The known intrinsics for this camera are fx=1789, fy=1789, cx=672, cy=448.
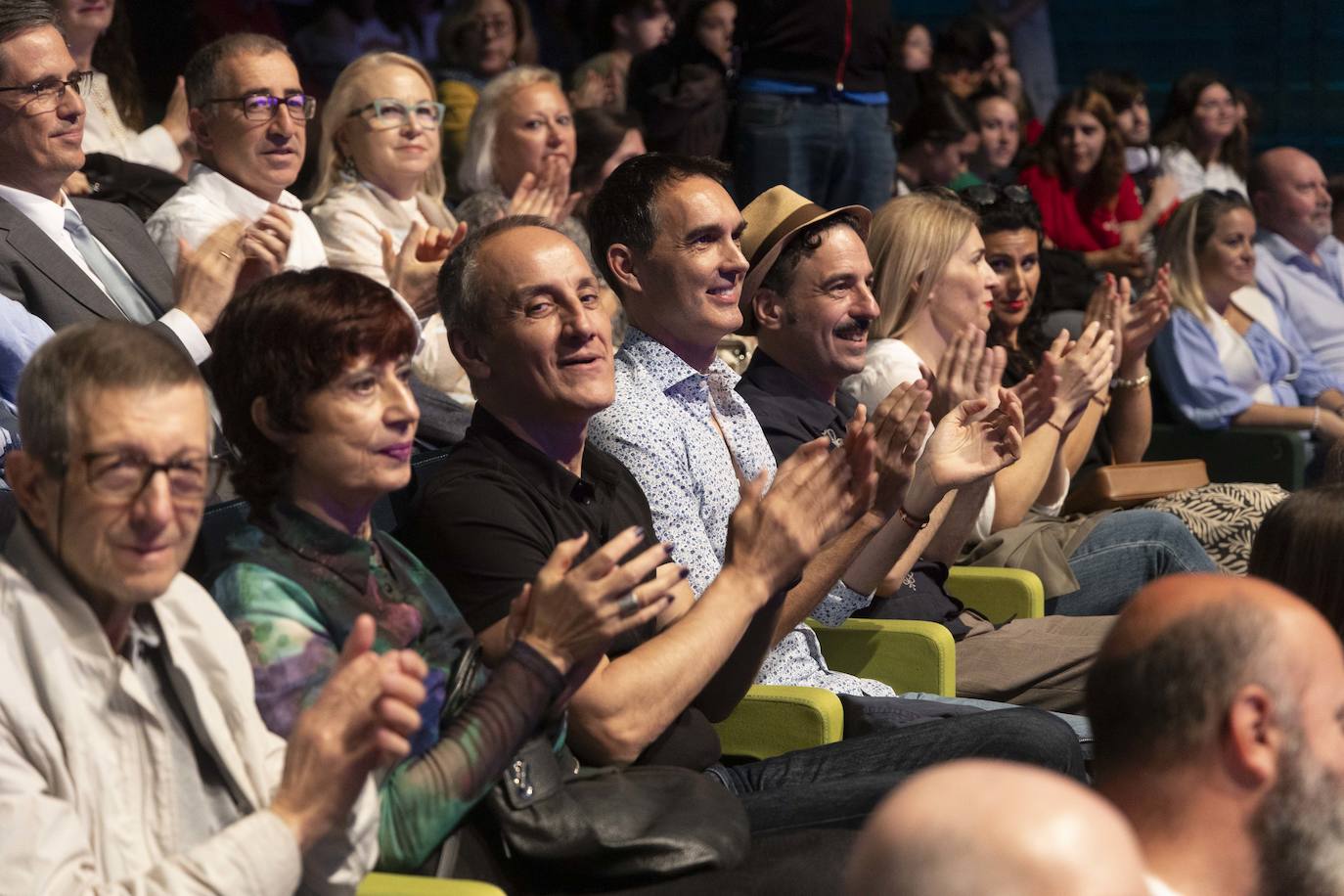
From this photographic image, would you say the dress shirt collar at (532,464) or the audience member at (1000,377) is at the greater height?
the dress shirt collar at (532,464)

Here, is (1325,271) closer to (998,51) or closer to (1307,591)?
(998,51)

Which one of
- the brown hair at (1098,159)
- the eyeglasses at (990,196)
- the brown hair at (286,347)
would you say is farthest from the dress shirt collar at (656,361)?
the brown hair at (1098,159)

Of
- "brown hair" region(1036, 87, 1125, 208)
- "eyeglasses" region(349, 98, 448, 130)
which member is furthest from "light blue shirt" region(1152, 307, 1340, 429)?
"eyeglasses" region(349, 98, 448, 130)

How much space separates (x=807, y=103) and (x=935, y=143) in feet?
4.95

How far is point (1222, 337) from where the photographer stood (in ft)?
18.9

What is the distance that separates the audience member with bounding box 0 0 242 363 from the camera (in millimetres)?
3127

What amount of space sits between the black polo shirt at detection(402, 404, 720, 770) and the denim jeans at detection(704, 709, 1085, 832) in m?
0.12

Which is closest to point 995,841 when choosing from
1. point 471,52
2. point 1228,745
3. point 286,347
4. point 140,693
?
point 1228,745

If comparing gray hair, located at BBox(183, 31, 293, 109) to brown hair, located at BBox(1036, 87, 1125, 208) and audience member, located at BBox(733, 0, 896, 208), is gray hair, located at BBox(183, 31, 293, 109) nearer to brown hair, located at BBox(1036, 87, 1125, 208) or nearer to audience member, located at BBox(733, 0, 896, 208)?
audience member, located at BBox(733, 0, 896, 208)

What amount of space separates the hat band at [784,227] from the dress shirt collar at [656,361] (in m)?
0.50

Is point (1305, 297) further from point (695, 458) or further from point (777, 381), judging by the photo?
point (695, 458)

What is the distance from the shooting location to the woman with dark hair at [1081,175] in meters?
7.38

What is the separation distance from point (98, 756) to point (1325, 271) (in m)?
6.00

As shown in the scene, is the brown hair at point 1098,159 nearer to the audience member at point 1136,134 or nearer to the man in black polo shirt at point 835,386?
the audience member at point 1136,134
